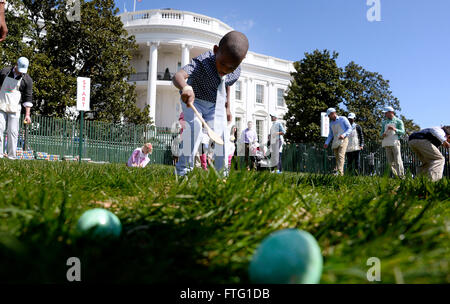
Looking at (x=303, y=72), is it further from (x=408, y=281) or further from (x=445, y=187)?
(x=408, y=281)

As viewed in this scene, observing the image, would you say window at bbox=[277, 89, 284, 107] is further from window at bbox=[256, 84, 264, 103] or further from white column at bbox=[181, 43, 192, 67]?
white column at bbox=[181, 43, 192, 67]

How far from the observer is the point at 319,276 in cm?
88

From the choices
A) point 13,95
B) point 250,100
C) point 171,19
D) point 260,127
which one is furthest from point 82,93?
point 260,127

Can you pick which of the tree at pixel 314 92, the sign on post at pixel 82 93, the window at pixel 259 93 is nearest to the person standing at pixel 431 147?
the sign on post at pixel 82 93

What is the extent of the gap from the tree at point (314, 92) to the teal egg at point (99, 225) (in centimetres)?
2724

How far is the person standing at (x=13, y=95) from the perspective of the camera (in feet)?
23.0

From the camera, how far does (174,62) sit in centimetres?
3388

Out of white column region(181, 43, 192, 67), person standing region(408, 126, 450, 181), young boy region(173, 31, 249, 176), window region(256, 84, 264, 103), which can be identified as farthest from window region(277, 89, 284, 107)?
young boy region(173, 31, 249, 176)

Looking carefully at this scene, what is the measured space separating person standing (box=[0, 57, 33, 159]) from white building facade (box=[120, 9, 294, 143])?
761 inches

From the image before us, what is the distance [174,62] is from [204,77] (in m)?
31.6

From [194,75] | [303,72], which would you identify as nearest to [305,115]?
[303,72]

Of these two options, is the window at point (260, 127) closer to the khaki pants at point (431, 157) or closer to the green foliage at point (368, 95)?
the green foliage at point (368, 95)

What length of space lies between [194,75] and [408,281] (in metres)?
3.27

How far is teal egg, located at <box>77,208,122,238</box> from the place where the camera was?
3.76 feet
